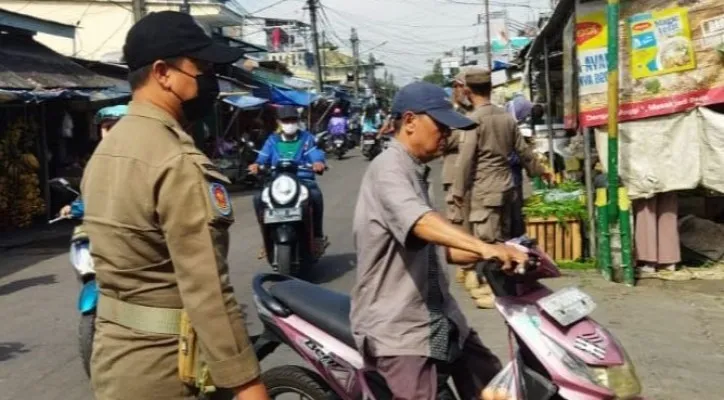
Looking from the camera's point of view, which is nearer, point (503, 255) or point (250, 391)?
point (250, 391)

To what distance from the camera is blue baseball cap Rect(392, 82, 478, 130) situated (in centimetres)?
322

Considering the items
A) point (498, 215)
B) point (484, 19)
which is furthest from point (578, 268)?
point (484, 19)

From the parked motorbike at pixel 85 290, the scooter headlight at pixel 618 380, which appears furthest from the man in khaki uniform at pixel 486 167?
the scooter headlight at pixel 618 380

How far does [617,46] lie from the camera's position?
7254mm

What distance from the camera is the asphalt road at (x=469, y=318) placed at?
17.8 feet

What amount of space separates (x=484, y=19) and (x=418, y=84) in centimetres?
4908

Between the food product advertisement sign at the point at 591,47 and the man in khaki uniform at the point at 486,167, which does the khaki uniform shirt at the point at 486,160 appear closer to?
the man in khaki uniform at the point at 486,167

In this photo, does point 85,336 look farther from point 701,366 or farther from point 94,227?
point 701,366

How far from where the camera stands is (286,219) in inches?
311

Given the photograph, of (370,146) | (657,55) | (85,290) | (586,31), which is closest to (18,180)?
(85,290)

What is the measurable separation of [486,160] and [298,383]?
365 cm

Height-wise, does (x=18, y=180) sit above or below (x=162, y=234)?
below

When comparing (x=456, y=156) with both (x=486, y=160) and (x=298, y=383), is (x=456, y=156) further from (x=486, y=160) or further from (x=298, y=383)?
(x=298, y=383)

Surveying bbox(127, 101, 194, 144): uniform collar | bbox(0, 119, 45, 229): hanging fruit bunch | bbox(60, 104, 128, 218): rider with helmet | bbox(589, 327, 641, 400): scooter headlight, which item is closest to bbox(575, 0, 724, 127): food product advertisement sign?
bbox(60, 104, 128, 218): rider with helmet
